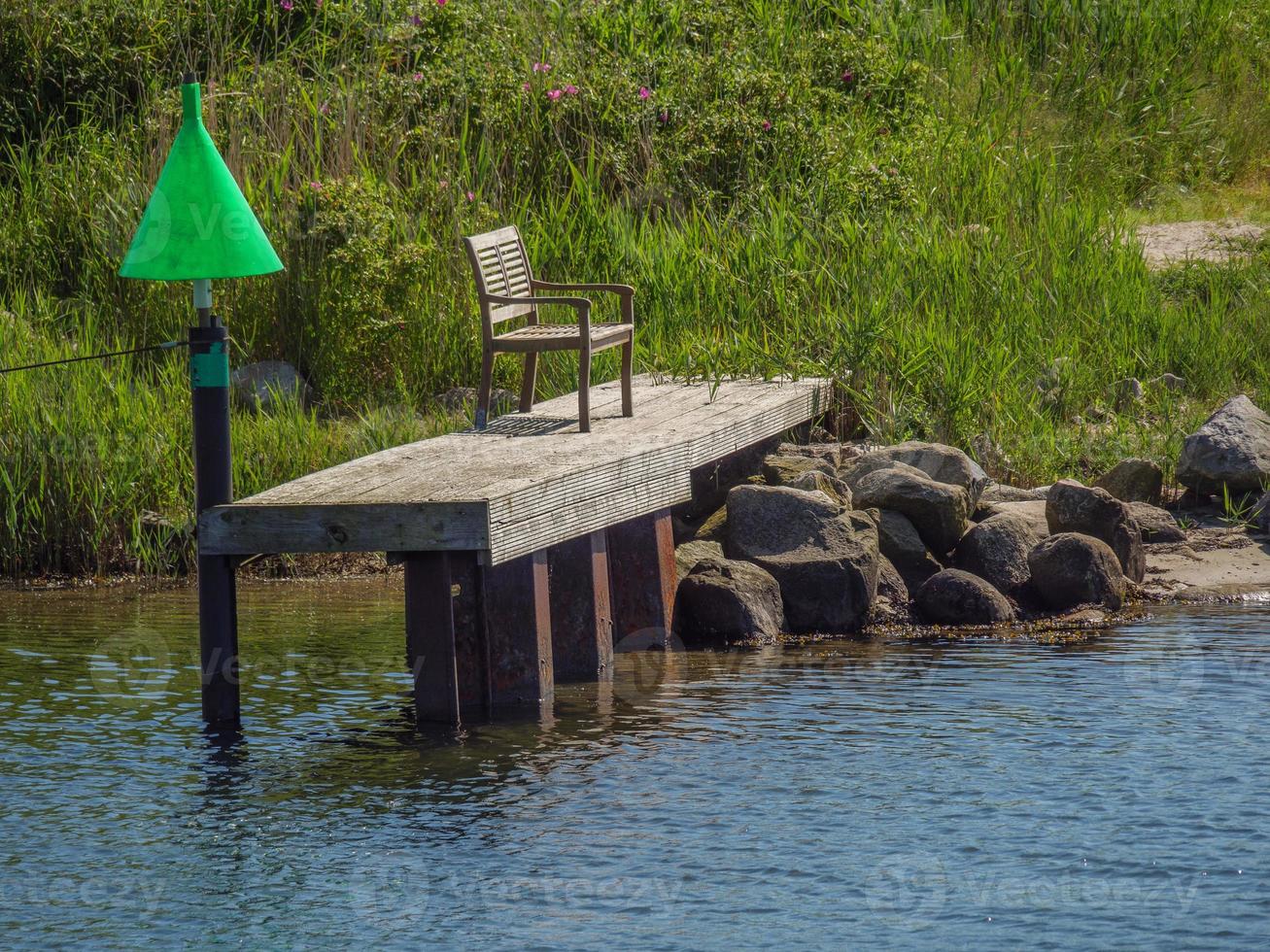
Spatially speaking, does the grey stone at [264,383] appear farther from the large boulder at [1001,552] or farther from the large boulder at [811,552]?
the large boulder at [1001,552]

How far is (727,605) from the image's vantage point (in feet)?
32.0

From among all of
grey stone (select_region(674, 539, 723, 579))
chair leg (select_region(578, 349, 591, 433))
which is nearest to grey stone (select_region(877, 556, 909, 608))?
grey stone (select_region(674, 539, 723, 579))

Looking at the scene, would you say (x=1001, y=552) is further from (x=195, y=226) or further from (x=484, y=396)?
(x=195, y=226)

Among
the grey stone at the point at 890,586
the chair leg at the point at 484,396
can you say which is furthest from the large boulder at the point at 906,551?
the chair leg at the point at 484,396

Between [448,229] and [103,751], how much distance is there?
7113 mm

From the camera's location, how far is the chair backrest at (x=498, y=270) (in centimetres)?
984

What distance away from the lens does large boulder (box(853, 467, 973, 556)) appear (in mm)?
10445

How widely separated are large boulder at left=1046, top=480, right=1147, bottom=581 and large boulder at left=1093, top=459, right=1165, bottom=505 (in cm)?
108

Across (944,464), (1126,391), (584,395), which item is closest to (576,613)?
(584,395)

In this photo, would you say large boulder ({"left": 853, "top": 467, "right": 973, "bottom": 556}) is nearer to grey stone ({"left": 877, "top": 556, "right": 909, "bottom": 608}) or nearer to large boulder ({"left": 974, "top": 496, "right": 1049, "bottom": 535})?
large boulder ({"left": 974, "top": 496, "right": 1049, "bottom": 535})

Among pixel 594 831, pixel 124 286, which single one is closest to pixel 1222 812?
pixel 594 831

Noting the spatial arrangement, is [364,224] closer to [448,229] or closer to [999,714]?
[448,229]

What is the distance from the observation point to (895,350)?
40.9ft

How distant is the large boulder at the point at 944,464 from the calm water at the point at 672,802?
1.60 m
